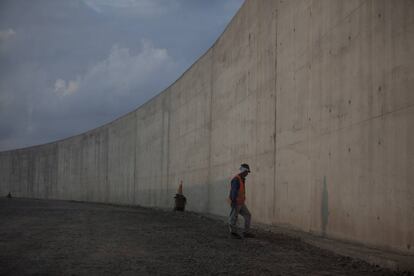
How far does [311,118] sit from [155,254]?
150 inches

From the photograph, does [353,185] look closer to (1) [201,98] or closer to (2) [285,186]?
(2) [285,186]

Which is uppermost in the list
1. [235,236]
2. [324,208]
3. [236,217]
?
[324,208]

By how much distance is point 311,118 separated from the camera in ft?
33.2

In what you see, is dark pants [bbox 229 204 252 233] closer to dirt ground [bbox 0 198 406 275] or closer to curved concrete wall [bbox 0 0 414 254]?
dirt ground [bbox 0 198 406 275]

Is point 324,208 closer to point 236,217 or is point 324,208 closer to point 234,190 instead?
point 236,217

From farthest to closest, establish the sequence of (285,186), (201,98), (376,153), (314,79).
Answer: (201,98) → (285,186) → (314,79) → (376,153)

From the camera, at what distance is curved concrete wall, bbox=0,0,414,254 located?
7.06 m

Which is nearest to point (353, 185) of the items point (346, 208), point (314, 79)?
point (346, 208)

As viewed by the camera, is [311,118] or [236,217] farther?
[236,217]

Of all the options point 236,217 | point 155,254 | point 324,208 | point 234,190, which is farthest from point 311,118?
point 155,254

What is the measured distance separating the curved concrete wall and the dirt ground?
76 centimetres

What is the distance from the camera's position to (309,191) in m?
10.1

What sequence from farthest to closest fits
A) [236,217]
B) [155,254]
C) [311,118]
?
1. [236,217]
2. [311,118]
3. [155,254]

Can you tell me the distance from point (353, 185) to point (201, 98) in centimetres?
1271
